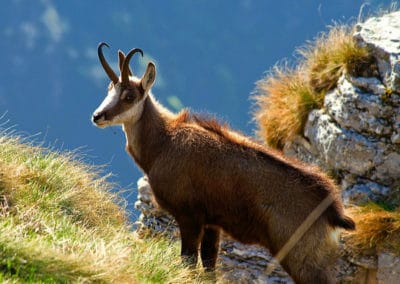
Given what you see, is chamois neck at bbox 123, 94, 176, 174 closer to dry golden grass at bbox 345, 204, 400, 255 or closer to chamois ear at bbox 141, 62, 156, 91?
chamois ear at bbox 141, 62, 156, 91

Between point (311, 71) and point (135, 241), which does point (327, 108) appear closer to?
point (311, 71)

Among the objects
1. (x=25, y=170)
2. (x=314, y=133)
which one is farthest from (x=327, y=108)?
(x=25, y=170)

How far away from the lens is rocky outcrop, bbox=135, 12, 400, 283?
1070cm

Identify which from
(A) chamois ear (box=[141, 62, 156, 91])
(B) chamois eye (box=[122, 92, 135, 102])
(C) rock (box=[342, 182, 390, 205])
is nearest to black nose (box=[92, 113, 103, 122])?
(B) chamois eye (box=[122, 92, 135, 102])

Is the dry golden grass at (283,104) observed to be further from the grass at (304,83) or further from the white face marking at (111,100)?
the white face marking at (111,100)

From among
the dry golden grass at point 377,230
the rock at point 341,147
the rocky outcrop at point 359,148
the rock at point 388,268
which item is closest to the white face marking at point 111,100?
the rocky outcrop at point 359,148

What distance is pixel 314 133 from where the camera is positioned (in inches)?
460

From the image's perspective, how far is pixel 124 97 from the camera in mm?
9094

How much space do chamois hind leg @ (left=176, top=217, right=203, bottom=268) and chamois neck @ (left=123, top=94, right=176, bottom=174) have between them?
0.90m

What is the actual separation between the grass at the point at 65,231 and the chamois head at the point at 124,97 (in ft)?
4.42

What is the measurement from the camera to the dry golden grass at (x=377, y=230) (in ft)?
33.3

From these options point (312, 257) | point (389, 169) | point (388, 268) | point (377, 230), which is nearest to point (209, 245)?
point (312, 257)

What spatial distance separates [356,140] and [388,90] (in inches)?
34.5

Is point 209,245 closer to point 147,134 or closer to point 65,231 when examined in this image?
point 147,134
